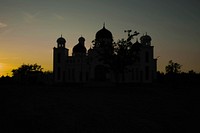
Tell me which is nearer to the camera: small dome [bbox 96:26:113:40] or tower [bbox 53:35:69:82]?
small dome [bbox 96:26:113:40]

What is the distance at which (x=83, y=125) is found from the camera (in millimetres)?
10625

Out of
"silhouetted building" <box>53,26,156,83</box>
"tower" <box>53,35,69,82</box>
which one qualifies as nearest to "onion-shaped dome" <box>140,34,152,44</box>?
"silhouetted building" <box>53,26,156,83</box>

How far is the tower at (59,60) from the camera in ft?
196

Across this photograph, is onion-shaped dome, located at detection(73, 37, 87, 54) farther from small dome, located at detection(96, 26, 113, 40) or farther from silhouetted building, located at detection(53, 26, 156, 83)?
small dome, located at detection(96, 26, 113, 40)

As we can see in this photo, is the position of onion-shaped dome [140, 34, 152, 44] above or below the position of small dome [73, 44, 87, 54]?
above

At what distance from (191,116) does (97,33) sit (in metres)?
45.6

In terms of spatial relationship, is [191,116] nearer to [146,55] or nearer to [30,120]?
[30,120]

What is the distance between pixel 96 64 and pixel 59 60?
13.9 metres

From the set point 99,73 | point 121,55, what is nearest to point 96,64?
point 99,73

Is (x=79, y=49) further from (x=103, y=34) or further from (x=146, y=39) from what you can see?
(x=146, y=39)

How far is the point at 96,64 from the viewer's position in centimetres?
5128

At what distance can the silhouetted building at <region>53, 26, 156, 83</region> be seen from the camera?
51069mm

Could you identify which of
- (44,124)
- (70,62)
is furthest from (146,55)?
(44,124)

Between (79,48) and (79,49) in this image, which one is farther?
(79,48)
